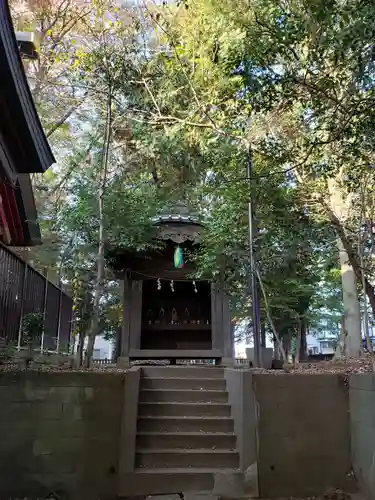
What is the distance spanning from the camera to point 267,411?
460cm

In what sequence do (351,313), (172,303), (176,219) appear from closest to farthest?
(351,313), (176,219), (172,303)

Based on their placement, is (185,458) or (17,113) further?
(17,113)

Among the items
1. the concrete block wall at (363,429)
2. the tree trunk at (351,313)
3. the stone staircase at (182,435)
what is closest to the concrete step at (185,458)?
the stone staircase at (182,435)

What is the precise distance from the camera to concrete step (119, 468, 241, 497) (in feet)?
14.3

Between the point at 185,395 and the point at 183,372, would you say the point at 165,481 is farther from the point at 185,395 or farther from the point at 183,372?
the point at 183,372

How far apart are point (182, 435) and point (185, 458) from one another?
0.30 m

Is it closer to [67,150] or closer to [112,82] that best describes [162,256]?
[112,82]

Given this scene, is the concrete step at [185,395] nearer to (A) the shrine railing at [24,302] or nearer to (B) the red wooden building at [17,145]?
(A) the shrine railing at [24,302]

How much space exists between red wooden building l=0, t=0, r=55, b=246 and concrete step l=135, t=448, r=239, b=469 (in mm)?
4283

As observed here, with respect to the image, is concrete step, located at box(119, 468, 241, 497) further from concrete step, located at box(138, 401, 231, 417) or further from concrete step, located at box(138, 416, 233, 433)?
concrete step, located at box(138, 401, 231, 417)

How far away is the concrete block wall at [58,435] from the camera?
13.7ft

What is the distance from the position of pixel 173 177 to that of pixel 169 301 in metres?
4.60

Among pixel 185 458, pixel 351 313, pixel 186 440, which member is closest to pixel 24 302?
pixel 186 440

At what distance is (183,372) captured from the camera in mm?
6367
